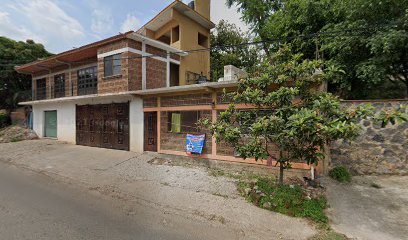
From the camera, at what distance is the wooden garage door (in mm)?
11859

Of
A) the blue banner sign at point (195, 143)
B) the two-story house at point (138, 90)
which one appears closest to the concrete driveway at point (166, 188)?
the blue banner sign at point (195, 143)

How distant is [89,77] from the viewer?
14336 millimetres

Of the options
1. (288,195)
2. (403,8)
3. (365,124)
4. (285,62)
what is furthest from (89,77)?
(403,8)

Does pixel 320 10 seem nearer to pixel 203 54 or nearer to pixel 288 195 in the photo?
pixel 203 54

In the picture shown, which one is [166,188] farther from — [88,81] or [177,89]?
[88,81]

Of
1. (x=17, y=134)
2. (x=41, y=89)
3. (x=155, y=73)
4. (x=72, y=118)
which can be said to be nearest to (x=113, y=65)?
(x=155, y=73)

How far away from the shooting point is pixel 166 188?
256 inches

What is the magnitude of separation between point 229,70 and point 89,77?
927cm

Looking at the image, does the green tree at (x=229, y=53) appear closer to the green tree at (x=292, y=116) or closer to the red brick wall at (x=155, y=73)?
the red brick wall at (x=155, y=73)

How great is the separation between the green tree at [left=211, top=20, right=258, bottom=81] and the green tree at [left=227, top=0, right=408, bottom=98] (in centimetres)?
695

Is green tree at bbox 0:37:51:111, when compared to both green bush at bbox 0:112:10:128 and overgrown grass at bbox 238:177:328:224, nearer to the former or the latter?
green bush at bbox 0:112:10:128

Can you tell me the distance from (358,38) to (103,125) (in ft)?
43.6

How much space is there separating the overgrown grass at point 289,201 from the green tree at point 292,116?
68 centimetres

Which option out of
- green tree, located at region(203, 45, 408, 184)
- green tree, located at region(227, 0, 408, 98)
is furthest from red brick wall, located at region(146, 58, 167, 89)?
green tree, located at region(203, 45, 408, 184)
